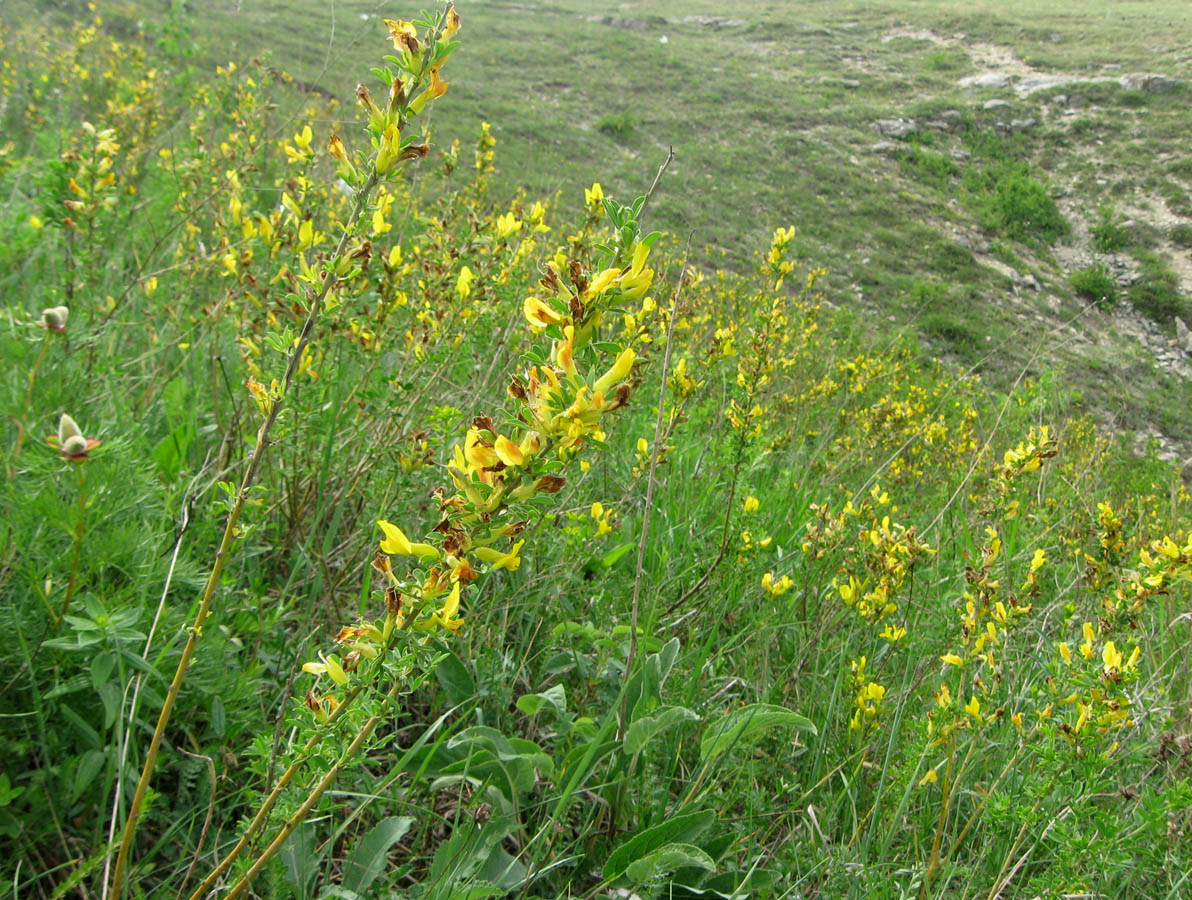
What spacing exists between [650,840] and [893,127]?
25.7 m

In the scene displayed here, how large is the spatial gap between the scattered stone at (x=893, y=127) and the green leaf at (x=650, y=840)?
81.8 feet

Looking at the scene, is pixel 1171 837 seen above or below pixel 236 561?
below

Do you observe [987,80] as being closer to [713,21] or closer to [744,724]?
[713,21]

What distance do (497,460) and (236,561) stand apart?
1227 millimetres

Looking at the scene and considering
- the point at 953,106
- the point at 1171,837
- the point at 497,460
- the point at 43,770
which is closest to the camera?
→ the point at 497,460

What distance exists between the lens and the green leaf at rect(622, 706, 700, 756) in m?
1.35

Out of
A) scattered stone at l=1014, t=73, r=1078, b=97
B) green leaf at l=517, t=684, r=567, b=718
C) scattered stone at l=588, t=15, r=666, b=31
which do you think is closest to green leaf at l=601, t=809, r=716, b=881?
green leaf at l=517, t=684, r=567, b=718

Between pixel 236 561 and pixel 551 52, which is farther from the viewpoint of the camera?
pixel 551 52

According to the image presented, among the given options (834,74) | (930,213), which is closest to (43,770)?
(930,213)

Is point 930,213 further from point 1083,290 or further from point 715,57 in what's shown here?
point 715,57

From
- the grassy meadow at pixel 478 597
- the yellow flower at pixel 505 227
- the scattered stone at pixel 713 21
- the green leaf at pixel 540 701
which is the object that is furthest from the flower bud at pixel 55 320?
the scattered stone at pixel 713 21

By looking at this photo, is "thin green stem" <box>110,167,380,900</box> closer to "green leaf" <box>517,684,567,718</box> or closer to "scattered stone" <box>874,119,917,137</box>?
"green leaf" <box>517,684,567,718</box>

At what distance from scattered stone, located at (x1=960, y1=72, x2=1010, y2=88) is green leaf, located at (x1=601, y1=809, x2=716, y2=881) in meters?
32.2

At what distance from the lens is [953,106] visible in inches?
957
